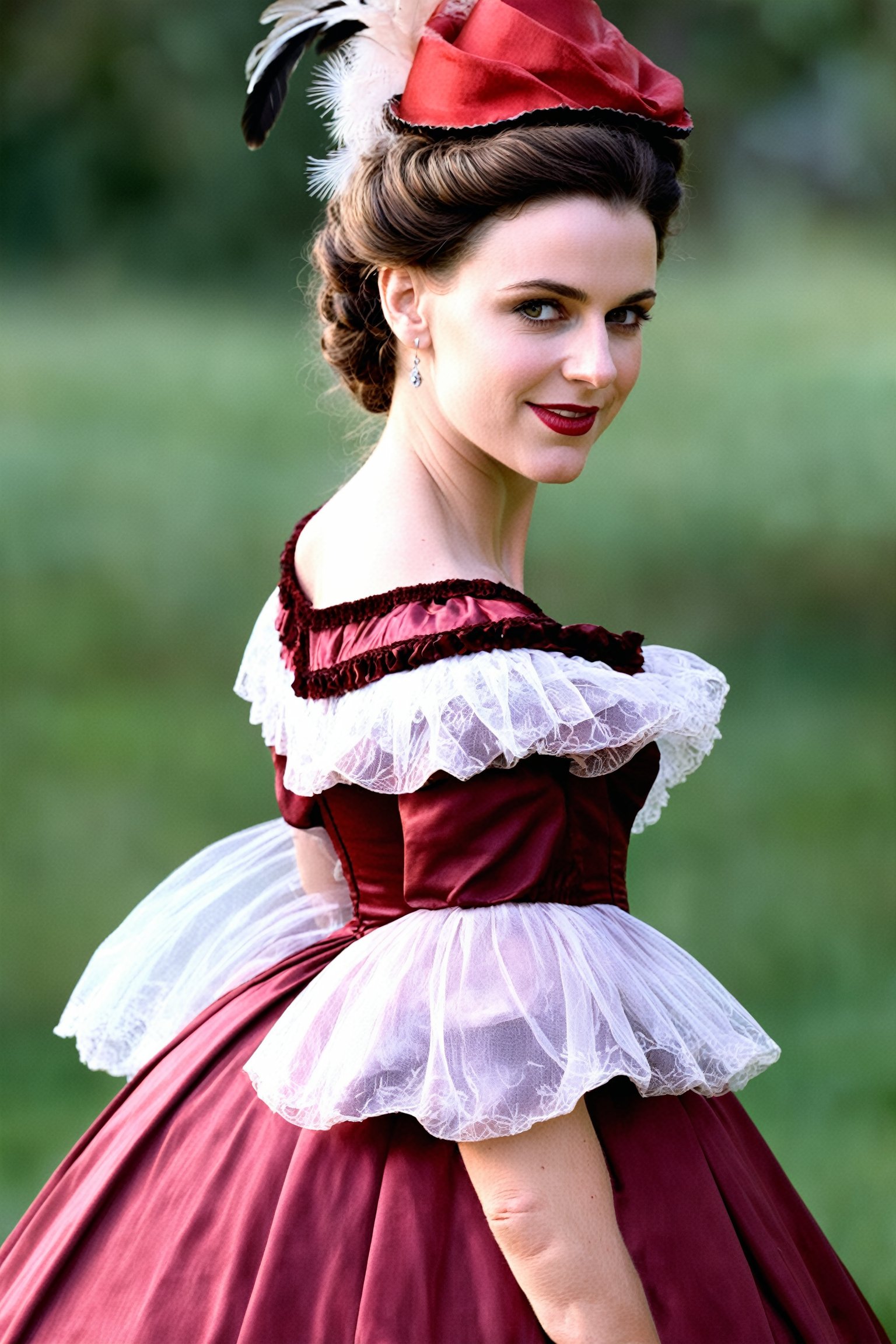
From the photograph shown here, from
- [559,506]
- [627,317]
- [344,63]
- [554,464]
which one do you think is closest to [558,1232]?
[554,464]

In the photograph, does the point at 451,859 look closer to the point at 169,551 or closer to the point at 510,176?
the point at 510,176

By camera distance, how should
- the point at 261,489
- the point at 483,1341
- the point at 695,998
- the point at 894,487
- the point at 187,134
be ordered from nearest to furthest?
the point at 483,1341 → the point at 695,998 → the point at 894,487 → the point at 261,489 → the point at 187,134

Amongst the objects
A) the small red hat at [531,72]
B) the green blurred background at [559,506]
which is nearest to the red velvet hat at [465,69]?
the small red hat at [531,72]

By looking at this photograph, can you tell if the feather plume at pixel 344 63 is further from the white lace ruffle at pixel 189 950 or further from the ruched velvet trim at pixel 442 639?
the white lace ruffle at pixel 189 950

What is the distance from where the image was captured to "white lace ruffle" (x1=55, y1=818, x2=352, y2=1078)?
4.68ft

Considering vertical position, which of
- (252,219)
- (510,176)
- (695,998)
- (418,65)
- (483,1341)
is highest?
(252,219)

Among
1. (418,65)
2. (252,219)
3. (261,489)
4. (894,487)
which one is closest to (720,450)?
(894,487)

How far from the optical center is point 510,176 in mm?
1131

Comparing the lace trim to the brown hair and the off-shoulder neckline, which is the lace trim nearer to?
the off-shoulder neckline

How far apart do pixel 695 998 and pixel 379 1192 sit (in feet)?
0.84

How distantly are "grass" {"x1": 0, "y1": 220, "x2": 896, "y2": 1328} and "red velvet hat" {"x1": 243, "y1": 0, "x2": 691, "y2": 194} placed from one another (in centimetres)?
163

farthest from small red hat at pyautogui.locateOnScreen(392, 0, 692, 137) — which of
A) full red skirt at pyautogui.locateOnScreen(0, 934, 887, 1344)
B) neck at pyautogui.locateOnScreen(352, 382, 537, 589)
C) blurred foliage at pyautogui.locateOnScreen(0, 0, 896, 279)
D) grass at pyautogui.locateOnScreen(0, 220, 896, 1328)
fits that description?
blurred foliage at pyautogui.locateOnScreen(0, 0, 896, 279)

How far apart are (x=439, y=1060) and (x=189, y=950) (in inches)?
18.9

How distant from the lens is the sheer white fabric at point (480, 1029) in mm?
1025
